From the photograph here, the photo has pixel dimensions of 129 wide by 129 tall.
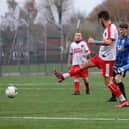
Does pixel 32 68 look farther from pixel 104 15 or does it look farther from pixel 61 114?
pixel 61 114

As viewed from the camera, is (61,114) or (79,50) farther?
(79,50)

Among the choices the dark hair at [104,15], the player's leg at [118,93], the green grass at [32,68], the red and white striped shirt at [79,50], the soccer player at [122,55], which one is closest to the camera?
the player's leg at [118,93]

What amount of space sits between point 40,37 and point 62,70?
262 centimetres

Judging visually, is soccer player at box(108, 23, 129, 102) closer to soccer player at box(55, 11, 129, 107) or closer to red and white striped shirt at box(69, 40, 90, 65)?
soccer player at box(55, 11, 129, 107)

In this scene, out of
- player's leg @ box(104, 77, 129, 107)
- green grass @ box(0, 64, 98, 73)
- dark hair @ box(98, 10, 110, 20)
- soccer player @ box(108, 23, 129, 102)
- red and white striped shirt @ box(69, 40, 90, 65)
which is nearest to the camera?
player's leg @ box(104, 77, 129, 107)

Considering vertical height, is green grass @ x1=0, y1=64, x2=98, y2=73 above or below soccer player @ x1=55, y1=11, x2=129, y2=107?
below

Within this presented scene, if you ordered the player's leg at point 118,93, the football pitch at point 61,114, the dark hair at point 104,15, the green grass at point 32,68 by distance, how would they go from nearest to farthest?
the football pitch at point 61,114 < the player's leg at point 118,93 < the dark hair at point 104,15 < the green grass at point 32,68

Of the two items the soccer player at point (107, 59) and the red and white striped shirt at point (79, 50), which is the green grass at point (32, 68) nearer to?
the red and white striped shirt at point (79, 50)

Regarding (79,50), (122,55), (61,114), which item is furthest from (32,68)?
(61,114)

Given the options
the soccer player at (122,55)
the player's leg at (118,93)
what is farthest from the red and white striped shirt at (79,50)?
the player's leg at (118,93)

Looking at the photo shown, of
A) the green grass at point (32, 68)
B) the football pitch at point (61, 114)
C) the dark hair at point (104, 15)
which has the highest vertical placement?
the dark hair at point (104, 15)

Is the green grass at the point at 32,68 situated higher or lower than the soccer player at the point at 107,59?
lower

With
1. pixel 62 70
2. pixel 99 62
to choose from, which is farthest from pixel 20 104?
pixel 62 70

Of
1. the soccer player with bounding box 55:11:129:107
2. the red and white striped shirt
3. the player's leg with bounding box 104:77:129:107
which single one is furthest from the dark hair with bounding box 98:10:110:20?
the red and white striped shirt
